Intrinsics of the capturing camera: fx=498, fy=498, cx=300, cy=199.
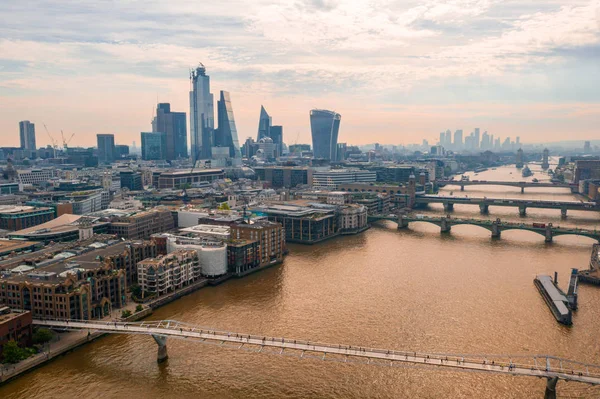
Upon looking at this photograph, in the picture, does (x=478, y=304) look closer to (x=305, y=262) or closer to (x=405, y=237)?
(x=305, y=262)

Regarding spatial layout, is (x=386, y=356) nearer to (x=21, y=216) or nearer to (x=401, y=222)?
(x=401, y=222)

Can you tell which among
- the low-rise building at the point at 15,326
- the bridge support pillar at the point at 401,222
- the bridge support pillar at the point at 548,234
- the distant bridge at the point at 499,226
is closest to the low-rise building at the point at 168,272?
the low-rise building at the point at 15,326

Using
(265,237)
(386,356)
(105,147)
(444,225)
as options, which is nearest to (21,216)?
(265,237)

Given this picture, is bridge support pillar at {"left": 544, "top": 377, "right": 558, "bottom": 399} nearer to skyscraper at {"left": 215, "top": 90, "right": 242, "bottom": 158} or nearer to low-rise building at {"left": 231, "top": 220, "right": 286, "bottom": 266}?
low-rise building at {"left": 231, "top": 220, "right": 286, "bottom": 266}

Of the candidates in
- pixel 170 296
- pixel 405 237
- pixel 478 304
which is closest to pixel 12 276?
pixel 170 296

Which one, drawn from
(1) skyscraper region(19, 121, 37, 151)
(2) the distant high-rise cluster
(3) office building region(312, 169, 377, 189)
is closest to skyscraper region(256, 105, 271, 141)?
(2) the distant high-rise cluster

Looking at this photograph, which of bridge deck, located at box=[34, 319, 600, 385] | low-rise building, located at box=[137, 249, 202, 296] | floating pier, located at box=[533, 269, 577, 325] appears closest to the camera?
bridge deck, located at box=[34, 319, 600, 385]
